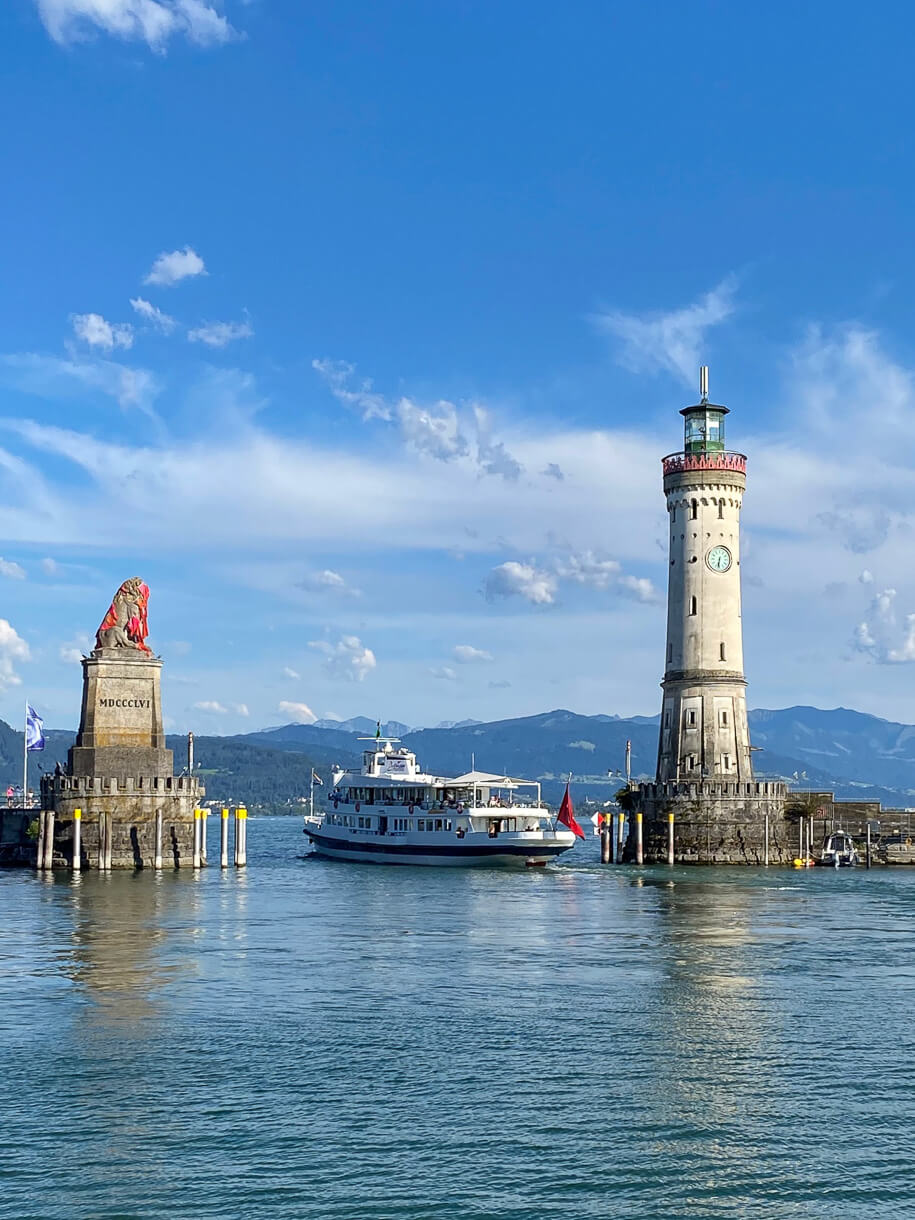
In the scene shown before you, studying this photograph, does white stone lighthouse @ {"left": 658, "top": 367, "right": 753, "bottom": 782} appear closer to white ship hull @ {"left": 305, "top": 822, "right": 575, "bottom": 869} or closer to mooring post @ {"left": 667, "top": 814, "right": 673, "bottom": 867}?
mooring post @ {"left": 667, "top": 814, "right": 673, "bottom": 867}

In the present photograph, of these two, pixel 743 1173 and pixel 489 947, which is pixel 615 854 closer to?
pixel 489 947

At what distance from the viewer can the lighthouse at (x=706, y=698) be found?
108 m

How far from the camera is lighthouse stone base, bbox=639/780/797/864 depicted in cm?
10819

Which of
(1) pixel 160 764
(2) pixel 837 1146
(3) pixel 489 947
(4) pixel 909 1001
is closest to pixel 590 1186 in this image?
(2) pixel 837 1146

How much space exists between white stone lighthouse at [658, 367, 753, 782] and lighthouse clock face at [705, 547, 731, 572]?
0.25ft

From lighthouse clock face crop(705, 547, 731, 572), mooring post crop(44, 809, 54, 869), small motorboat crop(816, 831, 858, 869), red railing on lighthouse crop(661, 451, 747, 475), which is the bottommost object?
small motorboat crop(816, 831, 858, 869)

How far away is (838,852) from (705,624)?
1999 centimetres

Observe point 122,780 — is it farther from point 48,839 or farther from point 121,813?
point 48,839

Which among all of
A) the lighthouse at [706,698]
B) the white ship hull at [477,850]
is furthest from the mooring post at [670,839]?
the white ship hull at [477,850]

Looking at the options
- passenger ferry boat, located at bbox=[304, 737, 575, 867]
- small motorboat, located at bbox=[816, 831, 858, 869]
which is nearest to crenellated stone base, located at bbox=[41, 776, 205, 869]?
passenger ferry boat, located at bbox=[304, 737, 575, 867]

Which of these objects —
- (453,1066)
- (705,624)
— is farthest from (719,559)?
(453,1066)

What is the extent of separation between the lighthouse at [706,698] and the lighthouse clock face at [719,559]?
77mm

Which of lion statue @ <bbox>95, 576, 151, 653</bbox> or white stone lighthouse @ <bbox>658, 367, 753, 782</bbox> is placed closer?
lion statue @ <bbox>95, 576, 151, 653</bbox>

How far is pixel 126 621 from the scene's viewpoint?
99.7 meters
